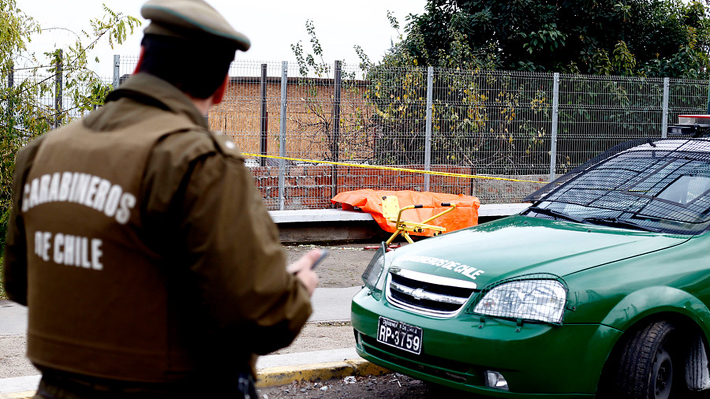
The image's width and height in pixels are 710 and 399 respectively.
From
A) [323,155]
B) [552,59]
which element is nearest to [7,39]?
[323,155]

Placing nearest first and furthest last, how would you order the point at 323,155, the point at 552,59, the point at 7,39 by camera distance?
1. the point at 7,39
2. the point at 323,155
3. the point at 552,59

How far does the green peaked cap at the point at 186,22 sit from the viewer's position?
5.42ft

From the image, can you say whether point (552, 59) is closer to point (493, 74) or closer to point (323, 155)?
point (493, 74)

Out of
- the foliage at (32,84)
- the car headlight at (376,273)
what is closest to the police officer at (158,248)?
the car headlight at (376,273)

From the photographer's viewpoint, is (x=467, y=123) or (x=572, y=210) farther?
(x=467, y=123)

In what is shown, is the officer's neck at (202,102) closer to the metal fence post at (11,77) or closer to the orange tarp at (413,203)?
the metal fence post at (11,77)

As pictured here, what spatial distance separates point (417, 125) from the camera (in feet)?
37.4

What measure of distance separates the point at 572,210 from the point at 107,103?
3.78 meters

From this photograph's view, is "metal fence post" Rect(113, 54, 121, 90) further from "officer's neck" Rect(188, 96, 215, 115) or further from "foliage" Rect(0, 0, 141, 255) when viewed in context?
"officer's neck" Rect(188, 96, 215, 115)

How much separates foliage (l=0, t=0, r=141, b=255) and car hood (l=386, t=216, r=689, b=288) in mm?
5113

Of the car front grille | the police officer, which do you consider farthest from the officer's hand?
the car front grille

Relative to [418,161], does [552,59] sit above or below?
above

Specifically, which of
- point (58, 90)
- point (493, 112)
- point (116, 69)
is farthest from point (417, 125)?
point (58, 90)

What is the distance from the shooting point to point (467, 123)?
11586mm
